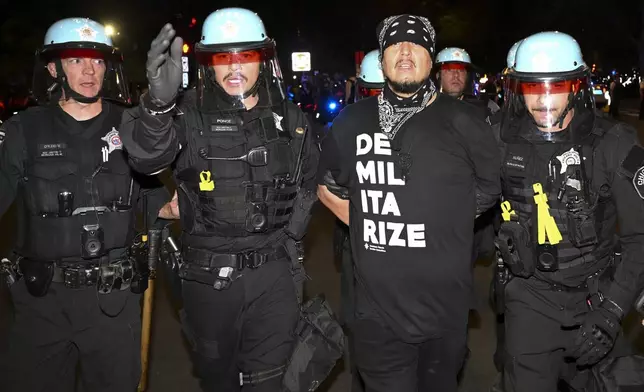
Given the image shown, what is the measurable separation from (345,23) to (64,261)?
52541 millimetres

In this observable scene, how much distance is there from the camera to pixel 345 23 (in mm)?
55094

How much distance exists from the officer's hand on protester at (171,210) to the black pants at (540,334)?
6.50ft

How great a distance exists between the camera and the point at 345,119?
4105 millimetres

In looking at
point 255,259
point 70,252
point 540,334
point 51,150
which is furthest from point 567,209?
point 51,150

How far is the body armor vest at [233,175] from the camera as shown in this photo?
4117 mm

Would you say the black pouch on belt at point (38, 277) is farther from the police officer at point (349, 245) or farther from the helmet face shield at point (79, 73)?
the police officer at point (349, 245)

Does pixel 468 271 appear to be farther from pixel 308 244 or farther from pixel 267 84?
pixel 308 244

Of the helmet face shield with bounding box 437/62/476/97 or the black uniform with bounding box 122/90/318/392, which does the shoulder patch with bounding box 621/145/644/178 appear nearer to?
the black uniform with bounding box 122/90/318/392

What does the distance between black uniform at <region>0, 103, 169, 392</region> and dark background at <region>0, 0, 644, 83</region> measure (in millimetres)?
16353

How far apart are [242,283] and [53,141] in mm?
1291

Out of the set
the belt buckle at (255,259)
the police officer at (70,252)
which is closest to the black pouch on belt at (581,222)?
the belt buckle at (255,259)

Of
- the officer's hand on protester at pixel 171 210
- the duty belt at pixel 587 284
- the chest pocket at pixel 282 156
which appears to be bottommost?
the duty belt at pixel 587 284

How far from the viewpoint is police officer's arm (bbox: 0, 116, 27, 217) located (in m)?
4.16

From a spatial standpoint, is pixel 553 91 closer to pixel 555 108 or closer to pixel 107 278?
pixel 555 108
